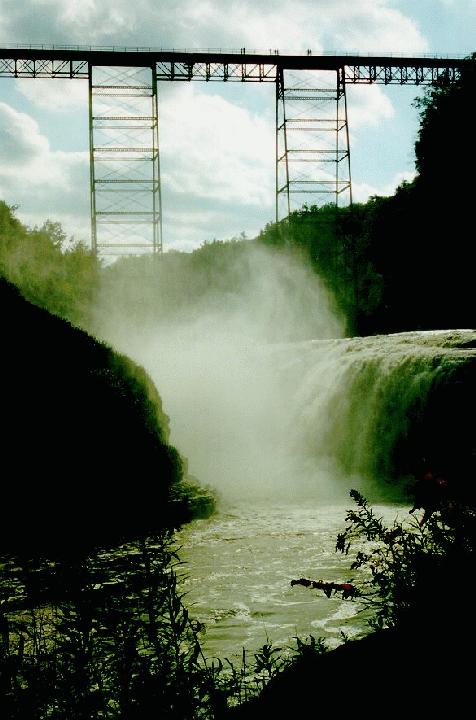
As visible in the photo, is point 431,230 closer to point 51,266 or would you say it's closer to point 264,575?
point 51,266

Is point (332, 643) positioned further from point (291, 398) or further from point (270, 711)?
point (291, 398)

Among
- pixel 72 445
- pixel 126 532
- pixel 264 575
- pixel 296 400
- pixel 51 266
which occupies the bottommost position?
pixel 264 575

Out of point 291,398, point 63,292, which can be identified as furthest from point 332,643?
point 63,292

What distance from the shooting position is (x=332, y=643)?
4.77 m

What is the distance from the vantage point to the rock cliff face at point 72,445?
336 inches

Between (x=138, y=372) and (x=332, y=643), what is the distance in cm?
644

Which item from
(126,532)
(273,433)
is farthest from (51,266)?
(126,532)

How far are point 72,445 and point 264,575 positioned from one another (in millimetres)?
3574

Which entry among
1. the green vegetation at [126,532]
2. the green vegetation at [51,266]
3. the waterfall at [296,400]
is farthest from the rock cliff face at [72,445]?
the green vegetation at [51,266]

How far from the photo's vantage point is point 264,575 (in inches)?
267

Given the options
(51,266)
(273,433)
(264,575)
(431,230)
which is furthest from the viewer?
(431,230)

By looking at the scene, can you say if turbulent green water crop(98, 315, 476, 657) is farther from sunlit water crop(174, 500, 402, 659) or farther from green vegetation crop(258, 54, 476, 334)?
green vegetation crop(258, 54, 476, 334)

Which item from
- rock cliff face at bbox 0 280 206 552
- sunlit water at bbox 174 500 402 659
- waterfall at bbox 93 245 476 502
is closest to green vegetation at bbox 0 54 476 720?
rock cliff face at bbox 0 280 206 552

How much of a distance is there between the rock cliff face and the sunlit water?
0.99 m
